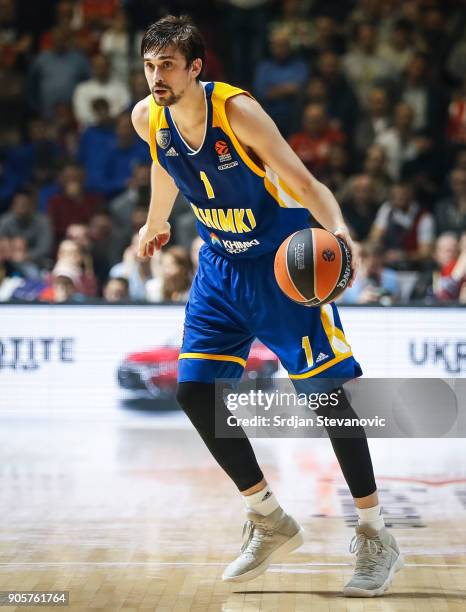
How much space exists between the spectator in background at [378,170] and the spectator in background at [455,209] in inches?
23.4

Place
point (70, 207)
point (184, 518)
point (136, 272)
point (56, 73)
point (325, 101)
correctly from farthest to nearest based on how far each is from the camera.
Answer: point (56, 73), point (325, 101), point (70, 207), point (136, 272), point (184, 518)

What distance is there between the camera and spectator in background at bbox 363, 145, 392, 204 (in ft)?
37.3

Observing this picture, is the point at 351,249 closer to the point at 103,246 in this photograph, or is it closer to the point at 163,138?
the point at 163,138

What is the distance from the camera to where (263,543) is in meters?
4.55

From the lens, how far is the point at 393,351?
8.71 meters

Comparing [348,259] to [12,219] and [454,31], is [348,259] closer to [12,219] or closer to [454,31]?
[12,219]

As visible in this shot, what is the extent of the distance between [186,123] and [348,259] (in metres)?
0.85

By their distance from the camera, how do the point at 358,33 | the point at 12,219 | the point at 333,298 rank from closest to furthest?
the point at 333,298 → the point at 12,219 → the point at 358,33

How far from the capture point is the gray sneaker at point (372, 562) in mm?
4240

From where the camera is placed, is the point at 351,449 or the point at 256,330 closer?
the point at 351,449

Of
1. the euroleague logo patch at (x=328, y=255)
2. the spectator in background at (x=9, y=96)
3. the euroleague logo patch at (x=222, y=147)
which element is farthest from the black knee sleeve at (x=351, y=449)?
the spectator in background at (x=9, y=96)

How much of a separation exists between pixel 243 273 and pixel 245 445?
0.69m

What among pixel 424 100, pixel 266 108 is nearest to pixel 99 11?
pixel 266 108

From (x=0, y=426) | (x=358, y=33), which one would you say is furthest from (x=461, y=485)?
(x=358, y=33)
